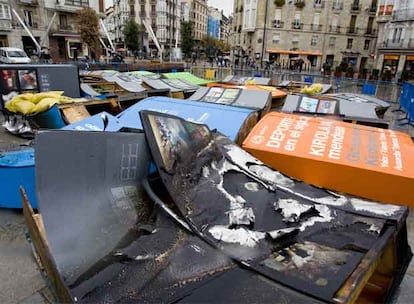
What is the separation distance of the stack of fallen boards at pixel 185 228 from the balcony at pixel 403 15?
36.8m

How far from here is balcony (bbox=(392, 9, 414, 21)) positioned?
30.9m

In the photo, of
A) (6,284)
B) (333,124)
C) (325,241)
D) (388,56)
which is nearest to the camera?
(325,241)

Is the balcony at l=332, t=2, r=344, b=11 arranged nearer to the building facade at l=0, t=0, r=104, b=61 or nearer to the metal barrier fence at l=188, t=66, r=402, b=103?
the metal barrier fence at l=188, t=66, r=402, b=103

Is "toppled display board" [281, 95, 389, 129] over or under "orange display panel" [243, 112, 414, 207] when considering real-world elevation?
over

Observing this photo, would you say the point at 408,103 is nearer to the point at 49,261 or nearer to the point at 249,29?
the point at 49,261

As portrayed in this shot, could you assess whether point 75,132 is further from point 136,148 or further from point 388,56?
point 388,56

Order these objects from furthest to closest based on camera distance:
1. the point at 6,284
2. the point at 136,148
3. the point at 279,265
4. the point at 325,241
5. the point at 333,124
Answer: the point at 333,124
the point at 6,284
the point at 136,148
the point at 325,241
the point at 279,265

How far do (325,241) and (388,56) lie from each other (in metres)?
38.8

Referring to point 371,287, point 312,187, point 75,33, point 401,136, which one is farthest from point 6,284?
point 75,33

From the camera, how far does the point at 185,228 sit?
2203 mm

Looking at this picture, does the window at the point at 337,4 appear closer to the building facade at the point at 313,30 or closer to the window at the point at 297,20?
the building facade at the point at 313,30

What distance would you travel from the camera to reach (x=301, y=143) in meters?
4.06

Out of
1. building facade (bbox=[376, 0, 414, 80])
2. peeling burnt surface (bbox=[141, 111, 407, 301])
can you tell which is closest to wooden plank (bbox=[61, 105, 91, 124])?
peeling burnt surface (bbox=[141, 111, 407, 301])

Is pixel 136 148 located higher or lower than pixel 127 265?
higher
